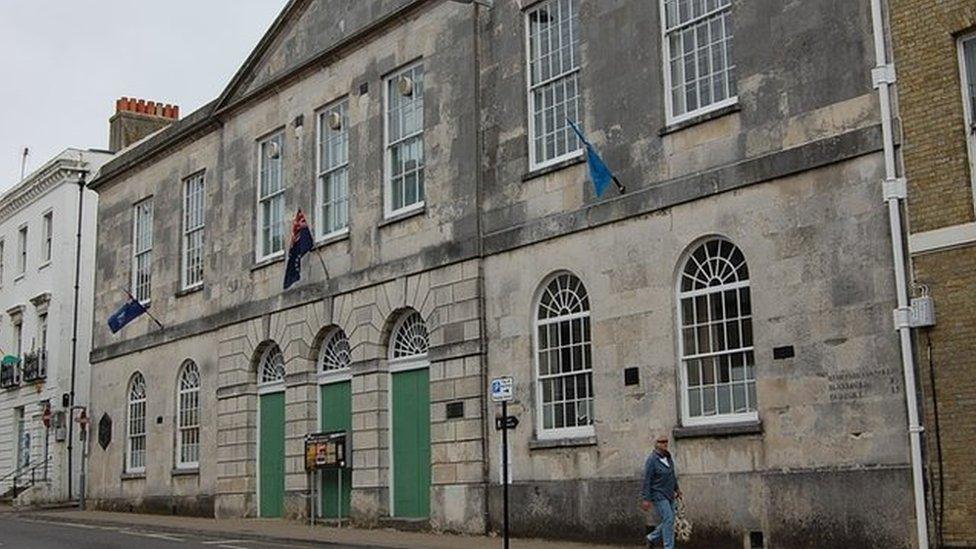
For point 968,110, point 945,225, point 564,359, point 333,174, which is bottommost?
point 564,359

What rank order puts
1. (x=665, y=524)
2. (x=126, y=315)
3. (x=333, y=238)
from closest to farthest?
(x=665, y=524) → (x=333, y=238) → (x=126, y=315)

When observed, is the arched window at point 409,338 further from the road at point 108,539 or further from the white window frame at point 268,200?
the white window frame at point 268,200

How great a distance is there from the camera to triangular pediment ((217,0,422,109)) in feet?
82.0

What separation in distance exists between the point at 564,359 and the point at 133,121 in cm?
2728

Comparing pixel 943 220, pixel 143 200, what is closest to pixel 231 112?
pixel 143 200

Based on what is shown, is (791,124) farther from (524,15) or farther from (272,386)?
(272,386)

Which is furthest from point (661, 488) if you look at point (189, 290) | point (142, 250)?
point (142, 250)

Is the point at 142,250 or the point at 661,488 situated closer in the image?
the point at 661,488

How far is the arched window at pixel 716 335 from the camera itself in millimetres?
16703

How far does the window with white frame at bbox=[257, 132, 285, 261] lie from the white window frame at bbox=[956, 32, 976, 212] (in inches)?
639

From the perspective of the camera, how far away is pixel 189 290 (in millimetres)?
30422

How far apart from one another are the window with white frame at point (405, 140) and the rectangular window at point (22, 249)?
25278mm

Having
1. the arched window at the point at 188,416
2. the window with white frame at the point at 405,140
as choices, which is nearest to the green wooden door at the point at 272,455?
the arched window at the point at 188,416

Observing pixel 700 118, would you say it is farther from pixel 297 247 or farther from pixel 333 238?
pixel 297 247
